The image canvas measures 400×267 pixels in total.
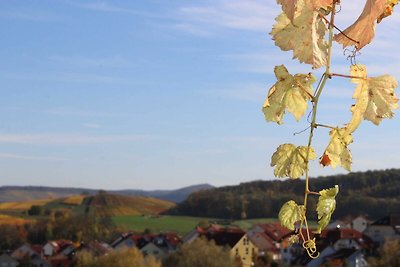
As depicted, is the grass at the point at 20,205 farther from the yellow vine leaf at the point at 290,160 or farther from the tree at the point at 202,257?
the yellow vine leaf at the point at 290,160

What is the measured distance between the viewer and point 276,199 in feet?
133

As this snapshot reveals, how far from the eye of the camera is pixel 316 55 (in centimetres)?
39

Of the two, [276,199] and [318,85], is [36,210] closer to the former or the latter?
[276,199]

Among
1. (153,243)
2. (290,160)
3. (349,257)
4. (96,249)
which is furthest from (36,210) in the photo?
(290,160)

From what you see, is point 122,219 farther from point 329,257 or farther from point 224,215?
point 329,257

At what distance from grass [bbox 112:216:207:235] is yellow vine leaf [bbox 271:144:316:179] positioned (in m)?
36.3

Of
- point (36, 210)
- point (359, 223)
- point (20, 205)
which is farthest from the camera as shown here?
point (20, 205)

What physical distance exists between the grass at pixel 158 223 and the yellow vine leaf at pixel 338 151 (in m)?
36.3

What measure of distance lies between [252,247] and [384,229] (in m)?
5.36

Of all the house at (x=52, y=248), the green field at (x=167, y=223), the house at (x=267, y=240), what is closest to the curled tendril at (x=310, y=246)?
the house at (x=267, y=240)

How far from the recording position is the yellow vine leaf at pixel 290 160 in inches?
17.8

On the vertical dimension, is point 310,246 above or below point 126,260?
above

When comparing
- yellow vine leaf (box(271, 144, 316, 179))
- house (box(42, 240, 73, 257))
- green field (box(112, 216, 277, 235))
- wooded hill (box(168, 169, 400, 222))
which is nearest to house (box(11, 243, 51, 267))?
house (box(42, 240, 73, 257))

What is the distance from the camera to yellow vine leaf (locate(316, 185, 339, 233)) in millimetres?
411
